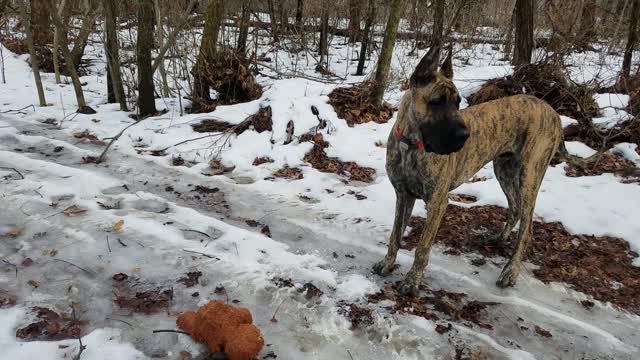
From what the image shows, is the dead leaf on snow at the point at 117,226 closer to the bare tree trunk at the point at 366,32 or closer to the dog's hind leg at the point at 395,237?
the dog's hind leg at the point at 395,237

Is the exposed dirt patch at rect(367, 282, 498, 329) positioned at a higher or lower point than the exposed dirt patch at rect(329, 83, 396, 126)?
lower

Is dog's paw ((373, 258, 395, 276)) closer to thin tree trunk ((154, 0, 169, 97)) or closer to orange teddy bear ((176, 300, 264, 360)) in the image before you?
orange teddy bear ((176, 300, 264, 360))

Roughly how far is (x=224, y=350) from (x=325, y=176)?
3.24 meters

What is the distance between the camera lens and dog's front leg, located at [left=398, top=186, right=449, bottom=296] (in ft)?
10.7

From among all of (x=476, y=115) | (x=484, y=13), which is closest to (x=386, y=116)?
(x=476, y=115)

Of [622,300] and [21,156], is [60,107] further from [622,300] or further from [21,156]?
[622,300]

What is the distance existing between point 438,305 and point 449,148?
4.01 ft

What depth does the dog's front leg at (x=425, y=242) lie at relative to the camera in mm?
3270

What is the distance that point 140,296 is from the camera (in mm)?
2998

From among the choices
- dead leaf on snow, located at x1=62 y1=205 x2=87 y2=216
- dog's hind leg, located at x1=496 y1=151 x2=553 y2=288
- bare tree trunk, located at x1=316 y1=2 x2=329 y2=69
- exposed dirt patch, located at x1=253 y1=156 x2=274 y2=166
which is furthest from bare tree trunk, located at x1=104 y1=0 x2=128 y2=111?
dog's hind leg, located at x1=496 y1=151 x2=553 y2=288

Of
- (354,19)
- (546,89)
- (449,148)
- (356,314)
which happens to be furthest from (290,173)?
(354,19)

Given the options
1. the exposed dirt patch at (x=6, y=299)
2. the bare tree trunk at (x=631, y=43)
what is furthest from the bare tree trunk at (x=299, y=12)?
the exposed dirt patch at (x=6, y=299)

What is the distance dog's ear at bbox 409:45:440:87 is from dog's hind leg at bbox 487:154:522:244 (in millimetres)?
1379

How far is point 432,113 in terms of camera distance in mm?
2865
